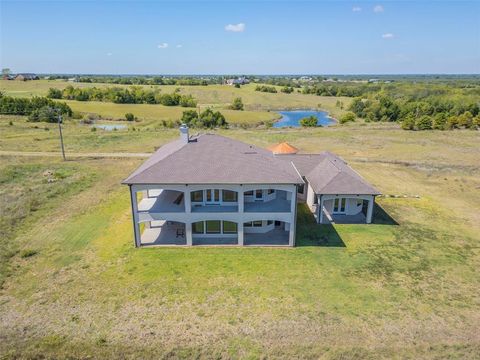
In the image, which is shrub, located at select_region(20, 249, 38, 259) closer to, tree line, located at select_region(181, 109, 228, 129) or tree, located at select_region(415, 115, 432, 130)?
tree line, located at select_region(181, 109, 228, 129)

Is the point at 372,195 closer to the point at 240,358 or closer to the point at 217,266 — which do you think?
the point at 217,266

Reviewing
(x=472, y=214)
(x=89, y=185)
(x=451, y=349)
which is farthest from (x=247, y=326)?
(x=89, y=185)

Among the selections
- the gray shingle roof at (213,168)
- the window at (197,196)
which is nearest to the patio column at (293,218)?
the gray shingle roof at (213,168)

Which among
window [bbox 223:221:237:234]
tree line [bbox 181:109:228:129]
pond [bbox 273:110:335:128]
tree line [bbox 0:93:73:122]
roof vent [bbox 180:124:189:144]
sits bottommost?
pond [bbox 273:110:335:128]

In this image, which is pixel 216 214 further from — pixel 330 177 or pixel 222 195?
pixel 330 177

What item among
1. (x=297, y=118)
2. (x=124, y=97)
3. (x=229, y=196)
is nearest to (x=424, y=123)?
(x=297, y=118)

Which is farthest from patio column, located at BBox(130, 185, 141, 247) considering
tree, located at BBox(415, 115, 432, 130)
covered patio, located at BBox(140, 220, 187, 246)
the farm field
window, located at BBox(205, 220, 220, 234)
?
tree, located at BBox(415, 115, 432, 130)

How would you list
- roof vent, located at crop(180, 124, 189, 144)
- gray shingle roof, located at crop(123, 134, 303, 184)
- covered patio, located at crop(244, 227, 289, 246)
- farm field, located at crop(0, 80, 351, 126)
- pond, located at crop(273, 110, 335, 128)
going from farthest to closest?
1. pond, located at crop(273, 110, 335, 128)
2. farm field, located at crop(0, 80, 351, 126)
3. roof vent, located at crop(180, 124, 189, 144)
4. covered patio, located at crop(244, 227, 289, 246)
5. gray shingle roof, located at crop(123, 134, 303, 184)
